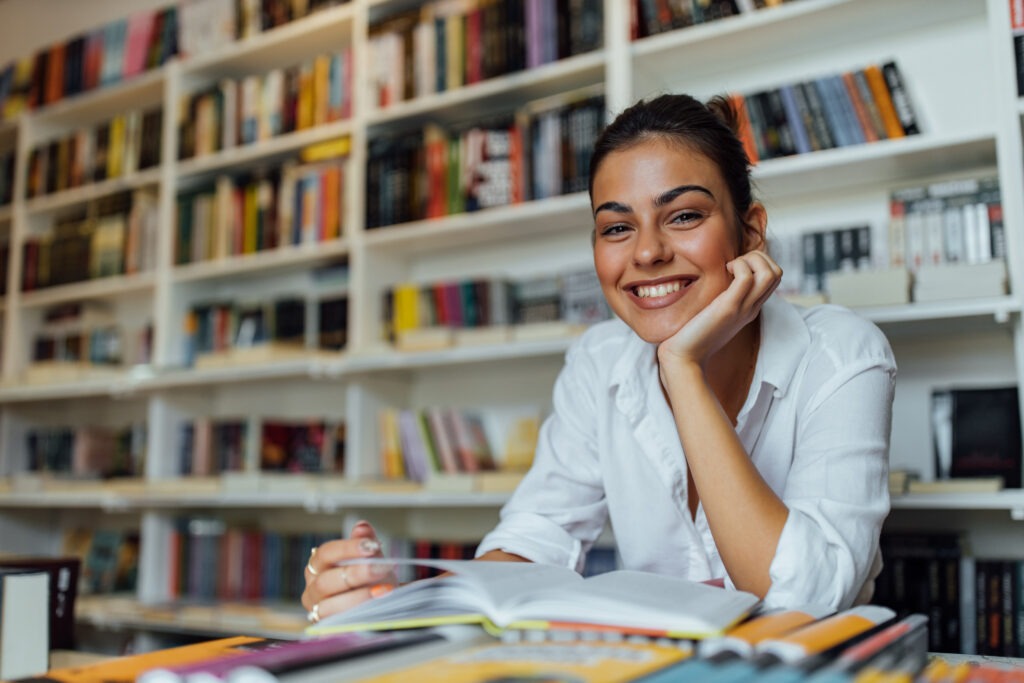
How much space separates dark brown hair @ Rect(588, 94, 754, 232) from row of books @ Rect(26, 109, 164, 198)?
7.63ft

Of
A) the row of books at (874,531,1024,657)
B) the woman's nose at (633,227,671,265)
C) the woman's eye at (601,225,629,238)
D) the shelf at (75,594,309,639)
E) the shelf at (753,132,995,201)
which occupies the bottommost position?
the shelf at (75,594,309,639)

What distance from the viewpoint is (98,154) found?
3297mm

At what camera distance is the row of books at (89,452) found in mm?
3109

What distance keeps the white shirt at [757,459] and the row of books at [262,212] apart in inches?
58.0

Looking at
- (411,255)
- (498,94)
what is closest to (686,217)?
(498,94)

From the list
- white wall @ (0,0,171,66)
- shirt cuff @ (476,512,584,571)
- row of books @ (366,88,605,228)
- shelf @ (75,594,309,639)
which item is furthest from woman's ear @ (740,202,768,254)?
white wall @ (0,0,171,66)

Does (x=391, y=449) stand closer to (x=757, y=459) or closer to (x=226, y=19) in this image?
(x=757, y=459)

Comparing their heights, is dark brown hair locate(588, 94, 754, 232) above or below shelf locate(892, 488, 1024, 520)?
above

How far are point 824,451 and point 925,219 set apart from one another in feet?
3.62

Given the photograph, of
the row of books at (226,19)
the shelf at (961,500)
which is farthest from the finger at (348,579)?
the row of books at (226,19)

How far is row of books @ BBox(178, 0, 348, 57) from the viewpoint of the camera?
2869 millimetres

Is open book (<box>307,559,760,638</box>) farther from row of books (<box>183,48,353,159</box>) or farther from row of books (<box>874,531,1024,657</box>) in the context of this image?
row of books (<box>183,48,353,159</box>)

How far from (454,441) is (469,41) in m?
1.09

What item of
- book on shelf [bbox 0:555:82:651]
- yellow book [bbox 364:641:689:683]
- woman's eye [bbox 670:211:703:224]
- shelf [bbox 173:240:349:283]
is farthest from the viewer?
shelf [bbox 173:240:349:283]
